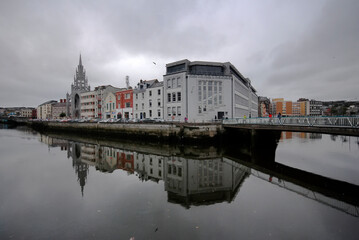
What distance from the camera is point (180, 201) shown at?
9.82 m

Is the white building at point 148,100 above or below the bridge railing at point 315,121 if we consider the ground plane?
above

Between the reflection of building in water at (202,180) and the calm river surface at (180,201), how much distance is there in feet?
0.21

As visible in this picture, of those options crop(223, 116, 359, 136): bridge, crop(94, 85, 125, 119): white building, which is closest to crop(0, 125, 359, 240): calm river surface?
crop(223, 116, 359, 136): bridge

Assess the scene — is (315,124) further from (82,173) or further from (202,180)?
(82,173)

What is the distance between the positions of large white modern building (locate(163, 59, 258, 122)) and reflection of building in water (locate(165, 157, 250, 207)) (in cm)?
1834

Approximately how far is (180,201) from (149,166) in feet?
27.2

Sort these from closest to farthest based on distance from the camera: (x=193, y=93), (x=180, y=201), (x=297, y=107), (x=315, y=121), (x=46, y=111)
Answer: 1. (x=180, y=201)
2. (x=315, y=121)
3. (x=193, y=93)
4. (x=46, y=111)
5. (x=297, y=107)

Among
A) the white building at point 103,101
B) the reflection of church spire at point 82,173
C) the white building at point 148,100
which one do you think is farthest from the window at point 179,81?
the white building at point 103,101

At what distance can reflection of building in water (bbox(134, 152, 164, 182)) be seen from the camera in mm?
14453

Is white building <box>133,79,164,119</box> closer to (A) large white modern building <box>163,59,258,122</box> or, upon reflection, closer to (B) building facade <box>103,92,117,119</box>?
(A) large white modern building <box>163,59,258,122</box>

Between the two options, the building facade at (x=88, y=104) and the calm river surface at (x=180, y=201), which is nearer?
the calm river surface at (x=180, y=201)

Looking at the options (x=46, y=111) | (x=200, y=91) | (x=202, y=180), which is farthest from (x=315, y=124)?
(x=46, y=111)

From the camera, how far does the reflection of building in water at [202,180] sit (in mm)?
10422

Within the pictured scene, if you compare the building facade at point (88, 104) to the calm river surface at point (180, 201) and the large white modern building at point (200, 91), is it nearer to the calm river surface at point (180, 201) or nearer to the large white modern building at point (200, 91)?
the large white modern building at point (200, 91)
